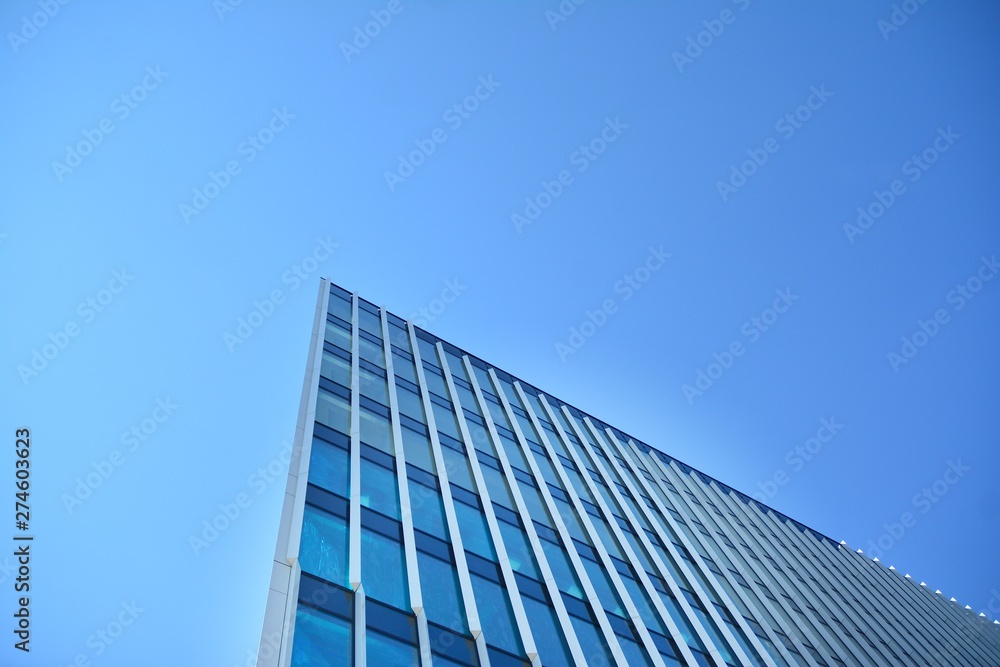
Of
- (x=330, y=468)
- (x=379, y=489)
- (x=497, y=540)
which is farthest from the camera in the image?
(x=497, y=540)

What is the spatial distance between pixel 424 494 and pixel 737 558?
16.5 m

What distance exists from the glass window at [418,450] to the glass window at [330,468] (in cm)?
243

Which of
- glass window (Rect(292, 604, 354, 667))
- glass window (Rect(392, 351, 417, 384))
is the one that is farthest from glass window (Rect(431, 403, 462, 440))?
glass window (Rect(292, 604, 354, 667))

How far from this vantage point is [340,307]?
2550 centimetres

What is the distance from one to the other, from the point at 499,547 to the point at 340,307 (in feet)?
42.0

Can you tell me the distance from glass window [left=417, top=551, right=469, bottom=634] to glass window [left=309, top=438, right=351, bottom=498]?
220cm

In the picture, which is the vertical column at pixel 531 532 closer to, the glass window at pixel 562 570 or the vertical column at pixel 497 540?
the glass window at pixel 562 570

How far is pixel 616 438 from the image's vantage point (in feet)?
112

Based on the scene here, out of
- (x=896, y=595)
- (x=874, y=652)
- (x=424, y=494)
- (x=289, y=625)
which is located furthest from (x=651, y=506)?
(x=896, y=595)

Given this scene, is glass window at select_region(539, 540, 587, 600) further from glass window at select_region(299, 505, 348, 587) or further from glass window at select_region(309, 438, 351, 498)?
glass window at select_region(299, 505, 348, 587)

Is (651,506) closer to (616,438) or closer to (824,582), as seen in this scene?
(616,438)

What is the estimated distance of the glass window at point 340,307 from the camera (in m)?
24.5

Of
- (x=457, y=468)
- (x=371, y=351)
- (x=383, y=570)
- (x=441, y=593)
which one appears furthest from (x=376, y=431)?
(x=371, y=351)

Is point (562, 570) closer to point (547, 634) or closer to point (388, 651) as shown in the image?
point (547, 634)
